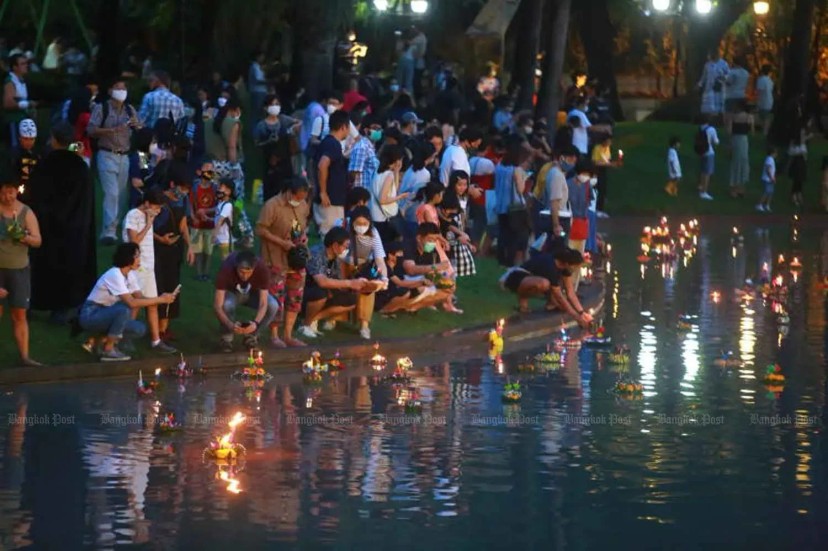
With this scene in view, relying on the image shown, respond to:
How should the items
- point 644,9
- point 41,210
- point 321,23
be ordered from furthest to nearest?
point 644,9, point 321,23, point 41,210

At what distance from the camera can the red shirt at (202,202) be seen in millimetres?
21703

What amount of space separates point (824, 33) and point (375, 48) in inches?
494

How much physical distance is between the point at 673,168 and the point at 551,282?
65.6 feet

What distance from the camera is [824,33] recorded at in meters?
56.4

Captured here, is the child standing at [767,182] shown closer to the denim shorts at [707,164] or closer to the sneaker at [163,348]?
the denim shorts at [707,164]

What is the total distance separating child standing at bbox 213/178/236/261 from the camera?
21.9 meters

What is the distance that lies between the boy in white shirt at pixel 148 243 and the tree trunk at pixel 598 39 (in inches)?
1354

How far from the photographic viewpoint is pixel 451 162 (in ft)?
82.8

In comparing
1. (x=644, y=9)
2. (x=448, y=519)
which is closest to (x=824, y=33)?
(x=644, y=9)

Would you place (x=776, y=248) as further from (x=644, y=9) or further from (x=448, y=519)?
(x=448, y=519)

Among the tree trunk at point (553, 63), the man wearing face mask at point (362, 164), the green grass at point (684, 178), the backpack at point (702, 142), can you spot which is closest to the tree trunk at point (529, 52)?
the tree trunk at point (553, 63)

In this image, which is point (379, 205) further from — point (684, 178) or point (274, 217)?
point (684, 178)

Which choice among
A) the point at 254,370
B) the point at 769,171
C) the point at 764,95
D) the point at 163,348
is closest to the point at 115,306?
the point at 163,348

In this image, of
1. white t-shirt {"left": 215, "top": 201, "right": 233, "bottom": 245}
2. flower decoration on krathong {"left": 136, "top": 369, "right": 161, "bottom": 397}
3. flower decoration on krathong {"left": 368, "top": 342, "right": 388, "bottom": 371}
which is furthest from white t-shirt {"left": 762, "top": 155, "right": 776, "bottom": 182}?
flower decoration on krathong {"left": 136, "top": 369, "right": 161, "bottom": 397}
